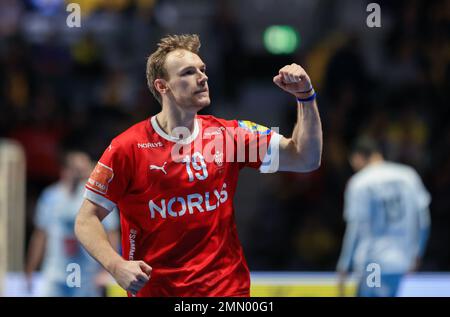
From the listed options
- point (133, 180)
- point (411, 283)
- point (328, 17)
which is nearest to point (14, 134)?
point (328, 17)

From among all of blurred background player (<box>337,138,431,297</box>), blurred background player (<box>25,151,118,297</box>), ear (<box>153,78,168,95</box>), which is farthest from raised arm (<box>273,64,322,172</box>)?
blurred background player (<box>25,151,118,297</box>)

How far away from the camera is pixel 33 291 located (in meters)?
9.36

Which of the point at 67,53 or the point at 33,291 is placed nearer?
the point at 33,291

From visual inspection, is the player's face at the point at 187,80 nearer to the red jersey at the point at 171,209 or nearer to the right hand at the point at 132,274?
the red jersey at the point at 171,209

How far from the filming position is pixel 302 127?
4.75 meters

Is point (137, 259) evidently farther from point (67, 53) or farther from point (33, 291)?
point (67, 53)

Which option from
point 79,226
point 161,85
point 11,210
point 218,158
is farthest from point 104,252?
point 11,210

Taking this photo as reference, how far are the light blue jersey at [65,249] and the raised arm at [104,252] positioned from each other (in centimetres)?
430

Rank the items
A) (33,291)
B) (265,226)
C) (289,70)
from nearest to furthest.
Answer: (289,70) < (33,291) < (265,226)

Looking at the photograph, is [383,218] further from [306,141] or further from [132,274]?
[132,274]

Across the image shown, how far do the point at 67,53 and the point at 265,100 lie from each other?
9.68 feet

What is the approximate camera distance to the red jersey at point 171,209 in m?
4.76

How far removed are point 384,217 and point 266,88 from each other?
471cm

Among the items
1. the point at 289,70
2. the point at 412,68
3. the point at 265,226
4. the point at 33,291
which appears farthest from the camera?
the point at 412,68
